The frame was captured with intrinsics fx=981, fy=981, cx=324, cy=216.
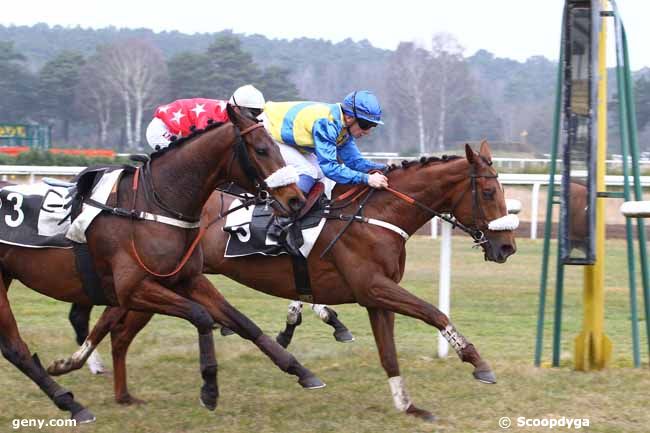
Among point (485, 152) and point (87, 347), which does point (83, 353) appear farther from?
point (485, 152)

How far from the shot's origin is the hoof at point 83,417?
208 inches

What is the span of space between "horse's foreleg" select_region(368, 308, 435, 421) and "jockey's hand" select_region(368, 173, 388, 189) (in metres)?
0.75

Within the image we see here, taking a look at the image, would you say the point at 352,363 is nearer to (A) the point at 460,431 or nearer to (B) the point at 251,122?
(A) the point at 460,431

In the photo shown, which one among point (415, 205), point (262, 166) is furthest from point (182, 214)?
point (415, 205)

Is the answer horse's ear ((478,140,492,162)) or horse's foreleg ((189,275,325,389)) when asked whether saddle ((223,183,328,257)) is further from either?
horse's ear ((478,140,492,162))

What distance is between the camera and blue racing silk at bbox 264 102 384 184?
5895 mm

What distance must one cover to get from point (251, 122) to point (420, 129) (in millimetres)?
57445

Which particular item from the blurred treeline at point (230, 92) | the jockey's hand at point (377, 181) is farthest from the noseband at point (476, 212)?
the blurred treeline at point (230, 92)

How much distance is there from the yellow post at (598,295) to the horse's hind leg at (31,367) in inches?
123

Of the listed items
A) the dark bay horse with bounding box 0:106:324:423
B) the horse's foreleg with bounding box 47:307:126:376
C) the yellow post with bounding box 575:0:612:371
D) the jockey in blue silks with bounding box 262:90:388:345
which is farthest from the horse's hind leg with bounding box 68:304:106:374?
the yellow post with bounding box 575:0:612:371

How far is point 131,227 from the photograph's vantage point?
5184 mm

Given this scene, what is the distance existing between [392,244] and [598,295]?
1.54 meters

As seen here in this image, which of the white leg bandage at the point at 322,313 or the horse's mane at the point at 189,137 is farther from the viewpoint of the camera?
the white leg bandage at the point at 322,313

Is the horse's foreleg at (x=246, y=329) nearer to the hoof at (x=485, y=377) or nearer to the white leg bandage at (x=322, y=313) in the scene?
→ the hoof at (x=485, y=377)
